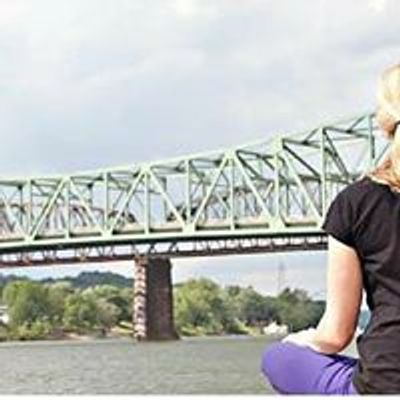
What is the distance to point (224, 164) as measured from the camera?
56000 mm

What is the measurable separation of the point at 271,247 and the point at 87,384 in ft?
76.3

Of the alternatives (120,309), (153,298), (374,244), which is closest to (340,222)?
(374,244)

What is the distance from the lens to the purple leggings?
7.03ft

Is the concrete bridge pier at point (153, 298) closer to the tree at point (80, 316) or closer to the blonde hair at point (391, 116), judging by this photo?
the tree at point (80, 316)

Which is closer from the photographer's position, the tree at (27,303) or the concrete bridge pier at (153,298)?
the concrete bridge pier at (153,298)

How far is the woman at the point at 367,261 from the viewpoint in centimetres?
214

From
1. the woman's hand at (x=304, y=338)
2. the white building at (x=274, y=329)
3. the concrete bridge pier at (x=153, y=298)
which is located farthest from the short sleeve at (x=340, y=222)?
the white building at (x=274, y=329)

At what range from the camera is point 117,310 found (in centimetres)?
6912

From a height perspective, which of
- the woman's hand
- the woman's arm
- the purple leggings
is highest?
the woman's arm

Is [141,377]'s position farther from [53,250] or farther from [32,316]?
[32,316]

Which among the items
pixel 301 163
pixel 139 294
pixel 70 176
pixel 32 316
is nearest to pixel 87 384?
pixel 139 294

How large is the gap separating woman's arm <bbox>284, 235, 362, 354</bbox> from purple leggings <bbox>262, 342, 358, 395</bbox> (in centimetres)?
2

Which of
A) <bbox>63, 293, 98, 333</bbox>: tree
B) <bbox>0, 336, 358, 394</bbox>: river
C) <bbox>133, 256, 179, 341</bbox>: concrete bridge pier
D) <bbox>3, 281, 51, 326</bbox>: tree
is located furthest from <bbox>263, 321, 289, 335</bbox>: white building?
<bbox>0, 336, 358, 394</bbox>: river

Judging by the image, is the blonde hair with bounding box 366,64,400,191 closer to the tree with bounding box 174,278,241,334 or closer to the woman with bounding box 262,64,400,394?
the woman with bounding box 262,64,400,394
